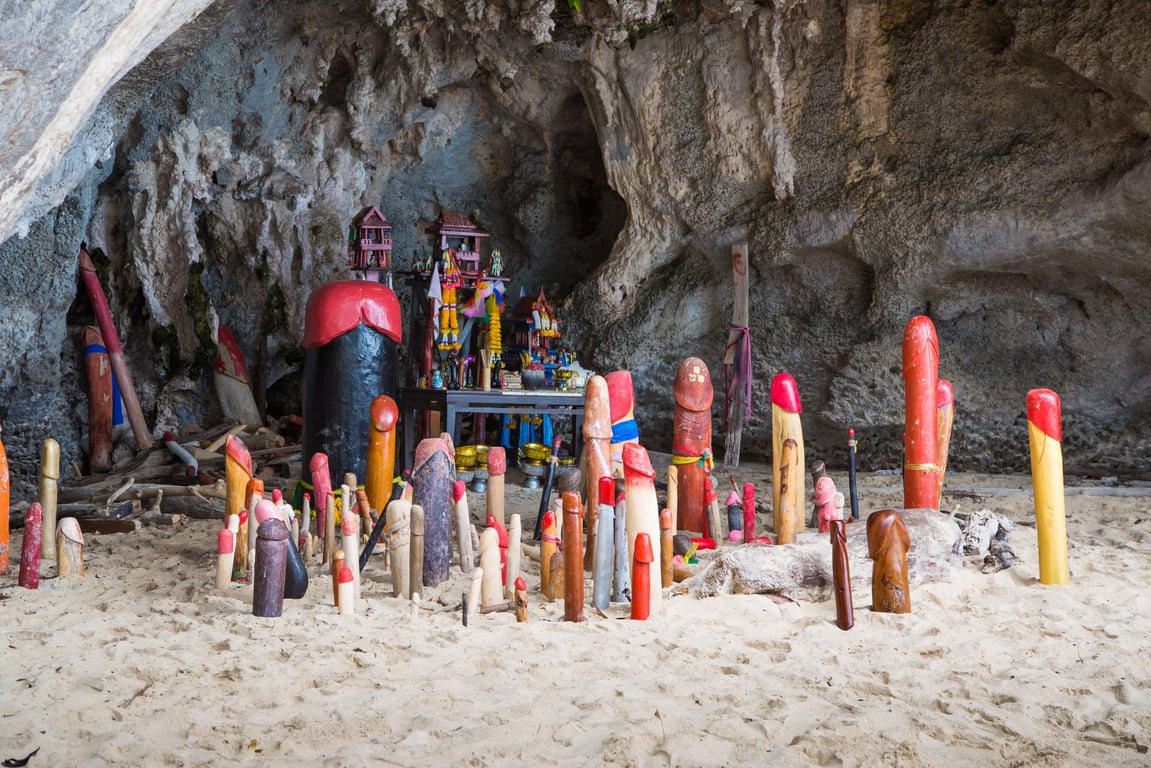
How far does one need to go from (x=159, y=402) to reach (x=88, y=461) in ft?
2.94

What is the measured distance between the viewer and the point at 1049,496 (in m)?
4.34

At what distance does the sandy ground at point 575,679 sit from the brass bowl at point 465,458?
334cm

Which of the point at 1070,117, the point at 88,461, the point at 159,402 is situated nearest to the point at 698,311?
the point at 1070,117

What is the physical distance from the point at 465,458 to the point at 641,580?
13.9 feet

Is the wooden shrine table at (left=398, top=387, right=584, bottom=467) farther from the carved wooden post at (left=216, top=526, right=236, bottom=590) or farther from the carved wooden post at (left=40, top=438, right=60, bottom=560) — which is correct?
the carved wooden post at (left=216, top=526, right=236, bottom=590)

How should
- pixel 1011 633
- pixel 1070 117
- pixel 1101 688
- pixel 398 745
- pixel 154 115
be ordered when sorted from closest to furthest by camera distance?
pixel 398 745 → pixel 1101 688 → pixel 1011 633 → pixel 1070 117 → pixel 154 115

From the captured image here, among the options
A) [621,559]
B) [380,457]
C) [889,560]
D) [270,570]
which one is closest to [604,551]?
[621,559]

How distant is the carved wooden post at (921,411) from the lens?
16.4ft

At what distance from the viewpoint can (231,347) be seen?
9.91 meters

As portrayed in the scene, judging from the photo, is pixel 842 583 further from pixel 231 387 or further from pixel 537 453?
pixel 231 387

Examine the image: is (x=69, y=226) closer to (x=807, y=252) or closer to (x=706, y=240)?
(x=706, y=240)

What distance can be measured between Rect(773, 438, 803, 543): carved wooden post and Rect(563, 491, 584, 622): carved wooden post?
165cm

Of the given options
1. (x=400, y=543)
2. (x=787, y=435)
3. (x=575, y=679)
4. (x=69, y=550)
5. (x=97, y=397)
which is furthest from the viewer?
(x=97, y=397)

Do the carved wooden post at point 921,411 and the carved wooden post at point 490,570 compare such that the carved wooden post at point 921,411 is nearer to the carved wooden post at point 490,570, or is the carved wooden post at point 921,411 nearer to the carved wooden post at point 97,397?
the carved wooden post at point 490,570
